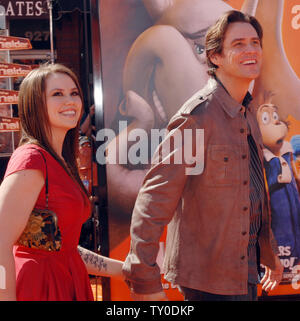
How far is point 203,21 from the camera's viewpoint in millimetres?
3174

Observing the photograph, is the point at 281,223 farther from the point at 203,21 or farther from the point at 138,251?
the point at 138,251

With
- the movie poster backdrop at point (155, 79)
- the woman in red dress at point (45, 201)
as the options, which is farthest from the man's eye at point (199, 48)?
the woman in red dress at point (45, 201)

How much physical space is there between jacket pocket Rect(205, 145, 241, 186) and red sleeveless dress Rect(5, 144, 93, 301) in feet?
1.67

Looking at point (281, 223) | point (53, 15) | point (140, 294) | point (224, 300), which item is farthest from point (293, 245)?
point (53, 15)

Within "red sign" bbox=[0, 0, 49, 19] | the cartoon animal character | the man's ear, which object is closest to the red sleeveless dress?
the man's ear

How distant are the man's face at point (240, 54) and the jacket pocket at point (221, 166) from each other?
0.31 meters

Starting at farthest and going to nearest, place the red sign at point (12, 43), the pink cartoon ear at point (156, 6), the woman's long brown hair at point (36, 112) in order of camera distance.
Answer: the red sign at point (12, 43) < the pink cartoon ear at point (156, 6) < the woman's long brown hair at point (36, 112)

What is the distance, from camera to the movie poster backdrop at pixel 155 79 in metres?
3.13

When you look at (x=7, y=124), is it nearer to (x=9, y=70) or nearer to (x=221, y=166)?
(x=9, y=70)

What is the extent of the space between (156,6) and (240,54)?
4.51 feet

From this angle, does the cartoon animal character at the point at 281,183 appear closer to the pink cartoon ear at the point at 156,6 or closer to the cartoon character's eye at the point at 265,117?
the cartoon character's eye at the point at 265,117

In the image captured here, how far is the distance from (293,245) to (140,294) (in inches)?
71.1

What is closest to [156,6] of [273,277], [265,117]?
[265,117]

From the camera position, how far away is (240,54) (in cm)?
192
